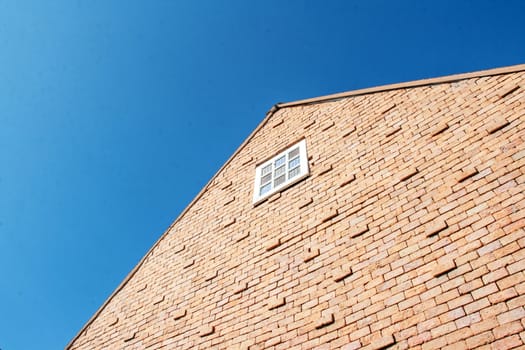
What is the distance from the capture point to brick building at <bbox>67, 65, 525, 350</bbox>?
3.13 m

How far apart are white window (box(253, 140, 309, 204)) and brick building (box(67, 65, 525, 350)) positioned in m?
0.03

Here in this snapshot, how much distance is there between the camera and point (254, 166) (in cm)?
702

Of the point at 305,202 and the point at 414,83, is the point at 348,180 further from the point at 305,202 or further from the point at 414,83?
the point at 414,83

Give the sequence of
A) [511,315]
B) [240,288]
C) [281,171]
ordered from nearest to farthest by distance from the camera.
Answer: [511,315] → [240,288] → [281,171]

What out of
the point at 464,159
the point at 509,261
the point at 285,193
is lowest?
the point at 509,261

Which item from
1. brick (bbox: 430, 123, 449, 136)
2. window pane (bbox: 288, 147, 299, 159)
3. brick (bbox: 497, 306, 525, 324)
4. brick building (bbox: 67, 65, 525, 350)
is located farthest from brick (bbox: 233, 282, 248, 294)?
brick (bbox: 430, 123, 449, 136)

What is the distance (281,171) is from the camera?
6.32 metres

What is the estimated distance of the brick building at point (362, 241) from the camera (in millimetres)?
3131

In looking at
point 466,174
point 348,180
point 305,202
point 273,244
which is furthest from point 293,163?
point 466,174

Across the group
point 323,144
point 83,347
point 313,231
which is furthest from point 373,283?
point 83,347

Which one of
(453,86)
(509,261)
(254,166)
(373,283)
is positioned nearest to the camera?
(509,261)

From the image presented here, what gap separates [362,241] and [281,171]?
2.52 meters

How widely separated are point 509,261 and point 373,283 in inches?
48.3

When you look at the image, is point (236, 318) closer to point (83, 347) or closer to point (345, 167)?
point (345, 167)
